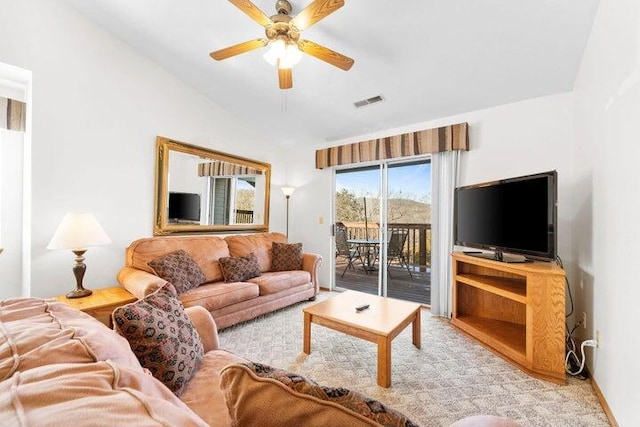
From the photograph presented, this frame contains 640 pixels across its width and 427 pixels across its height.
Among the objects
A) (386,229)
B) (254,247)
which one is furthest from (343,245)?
(254,247)

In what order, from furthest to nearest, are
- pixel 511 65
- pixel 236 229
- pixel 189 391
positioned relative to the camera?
pixel 236 229 < pixel 511 65 < pixel 189 391

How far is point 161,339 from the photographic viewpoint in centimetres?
115

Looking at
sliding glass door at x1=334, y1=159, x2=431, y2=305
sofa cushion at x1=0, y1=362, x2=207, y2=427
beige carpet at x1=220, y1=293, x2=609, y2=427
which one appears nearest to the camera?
sofa cushion at x1=0, y1=362, x2=207, y2=427

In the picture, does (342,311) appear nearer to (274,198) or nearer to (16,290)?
(274,198)

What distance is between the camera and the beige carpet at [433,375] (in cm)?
170

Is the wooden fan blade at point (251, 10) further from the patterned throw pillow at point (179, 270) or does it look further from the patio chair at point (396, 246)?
the patio chair at point (396, 246)

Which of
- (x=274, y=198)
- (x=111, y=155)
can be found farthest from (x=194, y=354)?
(x=274, y=198)

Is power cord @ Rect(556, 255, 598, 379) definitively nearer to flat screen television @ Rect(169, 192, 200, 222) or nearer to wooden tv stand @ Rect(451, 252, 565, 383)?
wooden tv stand @ Rect(451, 252, 565, 383)

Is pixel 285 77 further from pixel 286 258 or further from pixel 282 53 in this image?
pixel 286 258

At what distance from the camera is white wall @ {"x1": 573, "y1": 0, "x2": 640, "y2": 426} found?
1.42m

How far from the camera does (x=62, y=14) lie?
8.54ft

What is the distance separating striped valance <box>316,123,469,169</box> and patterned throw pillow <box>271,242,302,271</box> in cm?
146

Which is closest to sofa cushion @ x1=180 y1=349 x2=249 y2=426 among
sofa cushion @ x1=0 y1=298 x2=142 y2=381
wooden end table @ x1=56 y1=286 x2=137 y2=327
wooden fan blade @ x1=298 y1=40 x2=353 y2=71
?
sofa cushion @ x1=0 y1=298 x2=142 y2=381

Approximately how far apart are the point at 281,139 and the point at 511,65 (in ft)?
10.6
